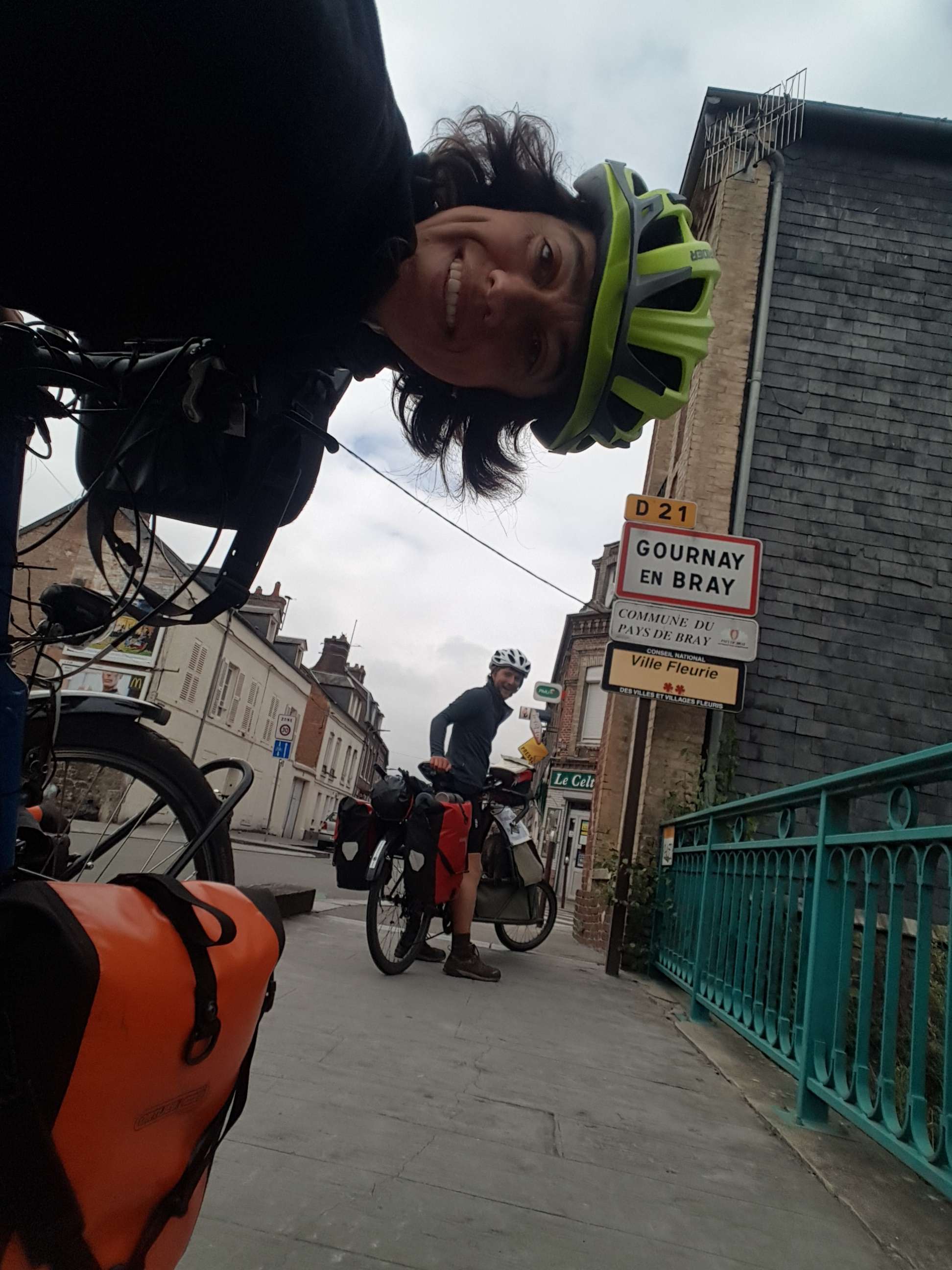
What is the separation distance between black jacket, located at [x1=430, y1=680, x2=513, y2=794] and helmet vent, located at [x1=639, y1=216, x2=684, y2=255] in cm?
454

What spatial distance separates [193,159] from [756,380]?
8683mm

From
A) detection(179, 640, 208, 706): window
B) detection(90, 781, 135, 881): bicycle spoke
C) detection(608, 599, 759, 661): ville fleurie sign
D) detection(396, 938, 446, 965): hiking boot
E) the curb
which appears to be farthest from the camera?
detection(179, 640, 208, 706): window

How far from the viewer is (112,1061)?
2.94 ft

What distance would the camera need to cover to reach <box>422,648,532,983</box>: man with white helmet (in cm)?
489

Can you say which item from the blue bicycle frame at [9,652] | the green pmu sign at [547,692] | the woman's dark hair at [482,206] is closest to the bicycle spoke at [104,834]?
the blue bicycle frame at [9,652]

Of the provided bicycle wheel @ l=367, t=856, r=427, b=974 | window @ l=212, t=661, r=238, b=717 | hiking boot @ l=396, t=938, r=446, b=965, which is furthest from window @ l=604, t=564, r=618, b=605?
bicycle wheel @ l=367, t=856, r=427, b=974

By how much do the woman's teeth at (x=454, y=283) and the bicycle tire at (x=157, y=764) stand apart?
1185 millimetres

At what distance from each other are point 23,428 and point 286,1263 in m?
1.45

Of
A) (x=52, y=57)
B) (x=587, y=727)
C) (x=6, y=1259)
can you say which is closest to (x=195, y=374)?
→ (x=52, y=57)

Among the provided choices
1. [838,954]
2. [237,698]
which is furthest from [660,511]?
[237,698]

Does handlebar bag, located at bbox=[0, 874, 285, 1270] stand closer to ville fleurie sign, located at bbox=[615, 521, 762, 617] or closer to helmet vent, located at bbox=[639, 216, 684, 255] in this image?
helmet vent, located at bbox=[639, 216, 684, 255]

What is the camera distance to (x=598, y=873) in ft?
26.6

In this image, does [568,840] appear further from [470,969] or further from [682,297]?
[682,297]

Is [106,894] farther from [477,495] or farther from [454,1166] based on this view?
[454,1166]
